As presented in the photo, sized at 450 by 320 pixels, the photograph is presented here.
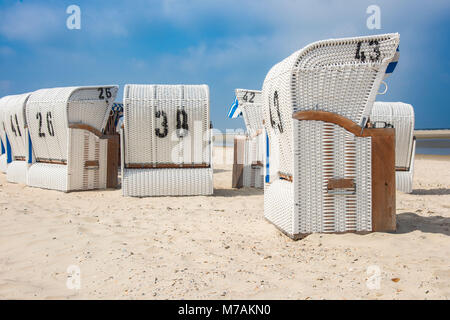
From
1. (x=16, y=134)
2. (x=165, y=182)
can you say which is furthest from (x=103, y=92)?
(x=16, y=134)

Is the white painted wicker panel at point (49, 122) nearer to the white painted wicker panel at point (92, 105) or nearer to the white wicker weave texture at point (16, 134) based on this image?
the white painted wicker panel at point (92, 105)

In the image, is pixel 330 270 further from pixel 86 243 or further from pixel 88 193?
pixel 88 193

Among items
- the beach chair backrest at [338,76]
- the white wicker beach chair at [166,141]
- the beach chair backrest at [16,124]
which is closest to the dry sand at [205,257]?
the beach chair backrest at [338,76]

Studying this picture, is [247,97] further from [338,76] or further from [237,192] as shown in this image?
[338,76]

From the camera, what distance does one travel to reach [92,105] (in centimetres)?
919

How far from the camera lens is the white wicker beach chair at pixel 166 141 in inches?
324

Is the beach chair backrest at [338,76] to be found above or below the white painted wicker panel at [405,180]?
above

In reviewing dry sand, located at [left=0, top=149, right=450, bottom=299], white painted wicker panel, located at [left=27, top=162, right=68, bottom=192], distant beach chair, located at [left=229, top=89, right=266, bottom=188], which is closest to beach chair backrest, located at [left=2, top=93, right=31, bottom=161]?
white painted wicker panel, located at [left=27, top=162, right=68, bottom=192]

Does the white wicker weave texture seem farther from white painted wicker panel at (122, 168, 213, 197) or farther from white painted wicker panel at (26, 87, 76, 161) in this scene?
white painted wicker panel at (122, 168, 213, 197)

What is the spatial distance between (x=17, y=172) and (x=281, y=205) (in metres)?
8.76

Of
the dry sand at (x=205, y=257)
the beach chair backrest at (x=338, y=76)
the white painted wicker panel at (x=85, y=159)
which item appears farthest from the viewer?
the white painted wicker panel at (x=85, y=159)

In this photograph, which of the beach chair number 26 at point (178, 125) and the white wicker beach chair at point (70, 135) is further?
the white wicker beach chair at point (70, 135)

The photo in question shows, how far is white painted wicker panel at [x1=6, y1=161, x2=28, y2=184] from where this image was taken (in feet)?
34.9
